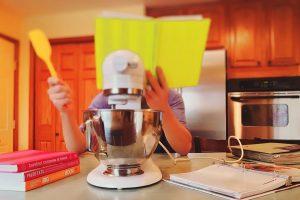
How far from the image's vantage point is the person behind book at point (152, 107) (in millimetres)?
699

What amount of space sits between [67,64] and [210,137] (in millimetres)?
1539

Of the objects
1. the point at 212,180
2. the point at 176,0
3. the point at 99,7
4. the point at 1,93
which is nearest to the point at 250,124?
the point at 176,0

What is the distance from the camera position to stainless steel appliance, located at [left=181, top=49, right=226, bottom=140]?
→ 239cm

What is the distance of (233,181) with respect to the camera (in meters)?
0.63

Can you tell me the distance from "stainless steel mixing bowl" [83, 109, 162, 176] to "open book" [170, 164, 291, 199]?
0.31 ft

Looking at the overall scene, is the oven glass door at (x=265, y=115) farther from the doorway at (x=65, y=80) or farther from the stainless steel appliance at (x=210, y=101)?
the doorway at (x=65, y=80)

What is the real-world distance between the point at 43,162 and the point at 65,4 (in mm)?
2306

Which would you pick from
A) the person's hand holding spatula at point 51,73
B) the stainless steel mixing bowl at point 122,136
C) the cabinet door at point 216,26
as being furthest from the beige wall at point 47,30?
the stainless steel mixing bowl at point 122,136

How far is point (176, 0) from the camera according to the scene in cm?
257

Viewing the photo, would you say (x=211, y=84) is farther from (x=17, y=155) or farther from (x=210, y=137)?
(x=17, y=155)

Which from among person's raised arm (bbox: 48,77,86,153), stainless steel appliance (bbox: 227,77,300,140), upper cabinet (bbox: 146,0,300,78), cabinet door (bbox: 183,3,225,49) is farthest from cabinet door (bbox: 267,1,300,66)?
person's raised arm (bbox: 48,77,86,153)

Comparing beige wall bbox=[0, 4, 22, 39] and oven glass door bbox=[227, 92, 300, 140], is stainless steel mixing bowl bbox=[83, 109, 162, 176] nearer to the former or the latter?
oven glass door bbox=[227, 92, 300, 140]

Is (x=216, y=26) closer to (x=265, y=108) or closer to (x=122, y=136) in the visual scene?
(x=265, y=108)

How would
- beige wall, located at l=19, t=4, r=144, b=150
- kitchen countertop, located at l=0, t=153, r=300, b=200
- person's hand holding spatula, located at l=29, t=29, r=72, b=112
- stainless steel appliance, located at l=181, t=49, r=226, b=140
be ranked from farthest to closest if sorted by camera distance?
beige wall, located at l=19, t=4, r=144, b=150
stainless steel appliance, located at l=181, t=49, r=226, b=140
person's hand holding spatula, located at l=29, t=29, r=72, b=112
kitchen countertop, located at l=0, t=153, r=300, b=200
